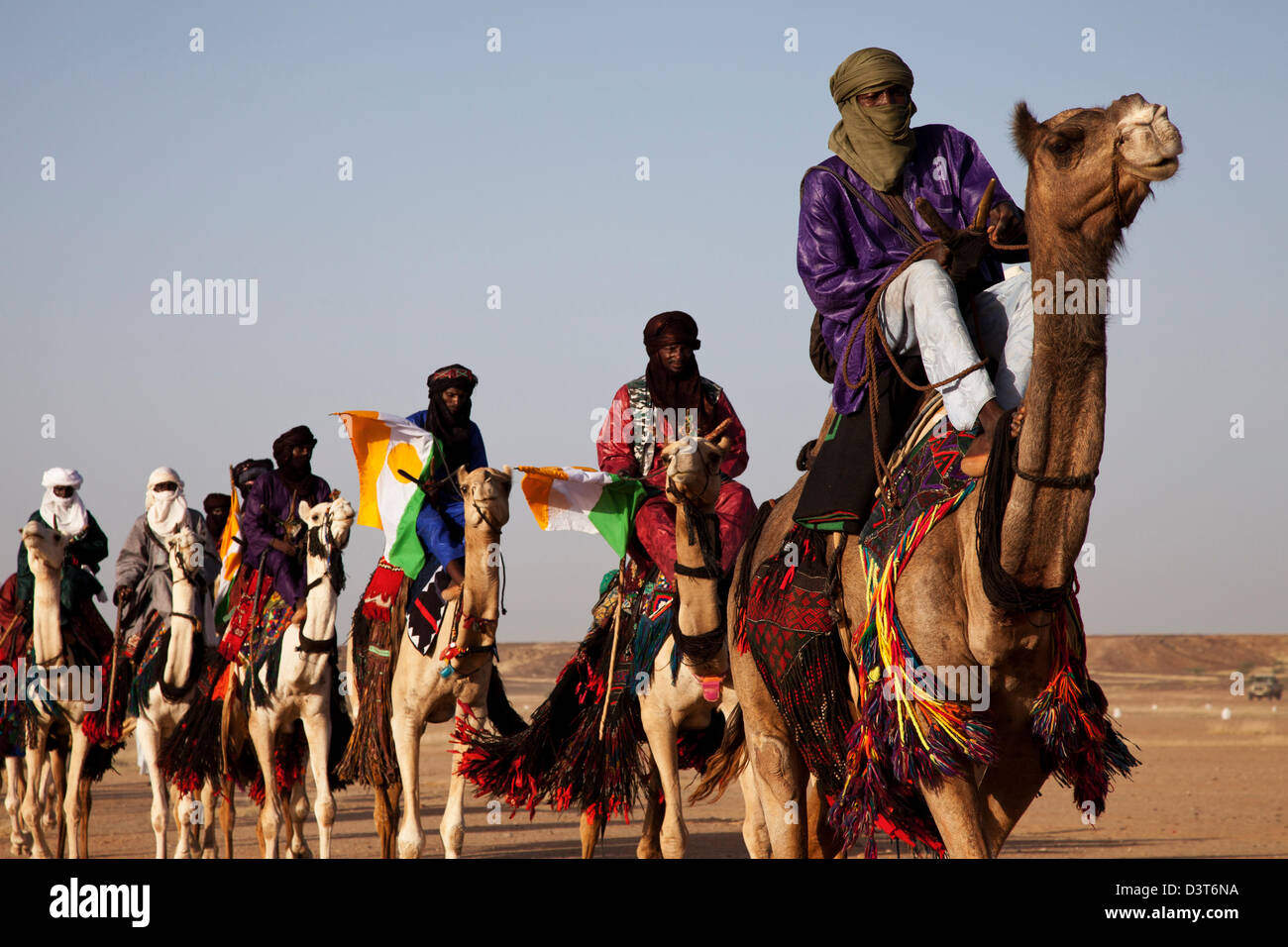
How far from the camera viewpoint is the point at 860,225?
5465 mm

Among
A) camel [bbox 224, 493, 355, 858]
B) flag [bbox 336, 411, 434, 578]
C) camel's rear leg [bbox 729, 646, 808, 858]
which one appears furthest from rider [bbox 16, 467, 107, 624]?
camel's rear leg [bbox 729, 646, 808, 858]

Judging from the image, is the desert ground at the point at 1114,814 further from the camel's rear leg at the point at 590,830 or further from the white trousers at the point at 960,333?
the camel's rear leg at the point at 590,830

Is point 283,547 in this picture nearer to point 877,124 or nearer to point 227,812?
point 227,812

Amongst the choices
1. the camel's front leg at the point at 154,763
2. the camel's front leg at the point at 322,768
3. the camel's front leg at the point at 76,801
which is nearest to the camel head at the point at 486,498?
the camel's front leg at the point at 322,768

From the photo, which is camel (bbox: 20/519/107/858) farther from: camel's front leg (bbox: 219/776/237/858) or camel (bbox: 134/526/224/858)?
camel's front leg (bbox: 219/776/237/858)

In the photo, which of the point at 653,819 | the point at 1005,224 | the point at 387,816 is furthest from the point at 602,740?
the point at 1005,224

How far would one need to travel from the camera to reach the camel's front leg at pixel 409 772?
953 centimetres

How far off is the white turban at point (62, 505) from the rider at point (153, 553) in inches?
19.5

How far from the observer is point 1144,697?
1626 inches

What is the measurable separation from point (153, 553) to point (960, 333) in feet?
35.8

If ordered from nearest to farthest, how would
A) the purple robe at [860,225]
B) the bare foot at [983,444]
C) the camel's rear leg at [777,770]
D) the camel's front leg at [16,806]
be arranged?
the bare foot at [983,444]
the purple robe at [860,225]
the camel's rear leg at [777,770]
the camel's front leg at [16,806]

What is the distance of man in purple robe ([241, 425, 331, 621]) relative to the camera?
12312mm

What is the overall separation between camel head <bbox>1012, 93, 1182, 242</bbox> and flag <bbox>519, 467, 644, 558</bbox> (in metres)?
4.48
